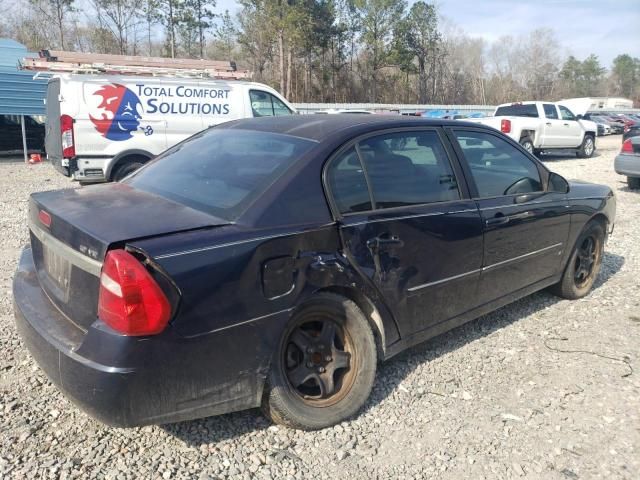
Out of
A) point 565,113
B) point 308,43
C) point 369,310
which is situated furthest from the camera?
point 308,43

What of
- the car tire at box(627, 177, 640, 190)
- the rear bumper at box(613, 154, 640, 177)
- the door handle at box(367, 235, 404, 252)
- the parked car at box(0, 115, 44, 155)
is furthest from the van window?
the parked car at box(0, 115, 44, 155)

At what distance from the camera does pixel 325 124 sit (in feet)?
10.5

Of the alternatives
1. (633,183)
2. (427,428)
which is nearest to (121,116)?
(427,428)

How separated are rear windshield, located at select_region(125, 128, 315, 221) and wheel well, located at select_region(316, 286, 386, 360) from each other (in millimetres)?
674

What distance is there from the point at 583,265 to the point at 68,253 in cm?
428

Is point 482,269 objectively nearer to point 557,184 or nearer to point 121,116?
point 557,184

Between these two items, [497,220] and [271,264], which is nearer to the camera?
[271,264]

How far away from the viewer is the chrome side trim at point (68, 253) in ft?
7.48

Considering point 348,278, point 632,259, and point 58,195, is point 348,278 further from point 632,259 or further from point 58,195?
point 632,259

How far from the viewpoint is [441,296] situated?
10.9ft

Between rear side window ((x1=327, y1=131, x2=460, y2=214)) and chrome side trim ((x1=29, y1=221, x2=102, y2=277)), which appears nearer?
chrome side trim ((x1=29, y1=221, x2=102, y2=277))

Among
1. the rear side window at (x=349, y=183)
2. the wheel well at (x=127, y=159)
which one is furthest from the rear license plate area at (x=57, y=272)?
the wheel well at (x=127, y=159)

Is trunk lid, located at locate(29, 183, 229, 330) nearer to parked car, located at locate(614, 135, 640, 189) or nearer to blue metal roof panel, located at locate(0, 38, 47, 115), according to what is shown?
parked car, located at locate(614, 135, 640, 189)

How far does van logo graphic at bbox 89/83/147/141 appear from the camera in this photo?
31.6ft
